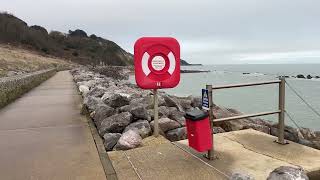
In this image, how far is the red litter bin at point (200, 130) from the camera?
4738 millimetres

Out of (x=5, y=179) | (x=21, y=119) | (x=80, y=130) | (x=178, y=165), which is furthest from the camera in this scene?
(x=21, y=119)

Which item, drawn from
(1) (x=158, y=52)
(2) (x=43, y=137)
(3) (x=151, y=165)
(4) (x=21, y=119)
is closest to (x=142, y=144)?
(3) (x=151, y=165)

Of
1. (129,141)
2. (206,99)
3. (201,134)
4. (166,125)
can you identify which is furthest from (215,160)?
(166,125)

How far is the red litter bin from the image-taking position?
474 cm

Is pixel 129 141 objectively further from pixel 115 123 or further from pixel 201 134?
pixel 201 134

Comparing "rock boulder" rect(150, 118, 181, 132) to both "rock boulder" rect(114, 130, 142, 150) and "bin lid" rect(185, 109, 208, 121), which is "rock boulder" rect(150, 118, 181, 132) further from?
"bin lid" rect(185, 109, 208, 121)

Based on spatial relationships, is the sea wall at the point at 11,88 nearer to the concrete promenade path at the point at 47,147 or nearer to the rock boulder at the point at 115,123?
the concrete promenade path at the point at 47,147

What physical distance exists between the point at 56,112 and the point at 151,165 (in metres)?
5.15

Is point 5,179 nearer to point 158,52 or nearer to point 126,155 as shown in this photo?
point 126,155

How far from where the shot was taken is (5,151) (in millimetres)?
5594

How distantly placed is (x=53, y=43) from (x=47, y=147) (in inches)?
3649

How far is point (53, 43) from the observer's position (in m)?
94.6

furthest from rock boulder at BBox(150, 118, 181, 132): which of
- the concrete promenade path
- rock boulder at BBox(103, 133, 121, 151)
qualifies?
the concrete promenade path

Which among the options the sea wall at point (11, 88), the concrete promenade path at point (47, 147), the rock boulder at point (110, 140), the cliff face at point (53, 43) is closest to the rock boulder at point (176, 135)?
the rock boulder at point (110, 140)
